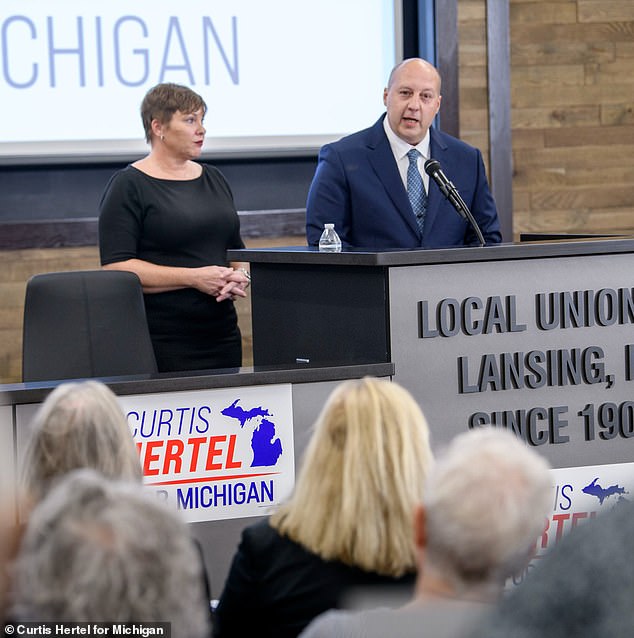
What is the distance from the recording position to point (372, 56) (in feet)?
17.9

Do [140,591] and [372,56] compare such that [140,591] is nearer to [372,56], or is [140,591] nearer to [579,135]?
[372,56]

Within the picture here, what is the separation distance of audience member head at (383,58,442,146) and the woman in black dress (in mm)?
621

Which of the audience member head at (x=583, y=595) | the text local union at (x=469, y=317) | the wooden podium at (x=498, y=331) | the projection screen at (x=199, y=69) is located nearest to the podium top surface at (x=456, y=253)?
the wooden podium at (x=498, y=331)

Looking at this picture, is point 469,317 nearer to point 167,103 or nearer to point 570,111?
point 167,103

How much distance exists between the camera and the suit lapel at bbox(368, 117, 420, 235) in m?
3.56

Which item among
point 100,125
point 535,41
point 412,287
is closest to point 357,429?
point 412,287

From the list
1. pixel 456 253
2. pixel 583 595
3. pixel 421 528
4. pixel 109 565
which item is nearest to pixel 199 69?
pixel 456 253

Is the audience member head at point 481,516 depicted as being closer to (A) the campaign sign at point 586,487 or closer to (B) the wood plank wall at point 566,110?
(A) the campaign sign at point 586,487

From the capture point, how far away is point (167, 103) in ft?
11.6

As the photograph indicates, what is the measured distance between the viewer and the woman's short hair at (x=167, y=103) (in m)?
3.54

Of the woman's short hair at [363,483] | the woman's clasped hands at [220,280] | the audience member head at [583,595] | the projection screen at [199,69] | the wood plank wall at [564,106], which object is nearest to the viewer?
the audience member head at [583,595]

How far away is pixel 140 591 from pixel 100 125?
4587 mm

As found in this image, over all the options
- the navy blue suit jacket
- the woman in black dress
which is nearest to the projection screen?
the woman in black dress

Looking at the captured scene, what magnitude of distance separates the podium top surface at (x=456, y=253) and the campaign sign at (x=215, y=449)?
0.43 meters
